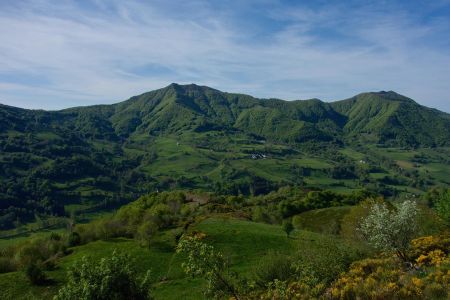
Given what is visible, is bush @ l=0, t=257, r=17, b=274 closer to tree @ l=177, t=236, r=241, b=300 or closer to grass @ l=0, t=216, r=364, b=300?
grass @ l=0, t=216, r=364, b=300

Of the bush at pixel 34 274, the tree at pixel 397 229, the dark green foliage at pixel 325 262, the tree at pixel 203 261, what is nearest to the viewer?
the tree at pixel 203 261

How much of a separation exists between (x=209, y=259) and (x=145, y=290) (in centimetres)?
815

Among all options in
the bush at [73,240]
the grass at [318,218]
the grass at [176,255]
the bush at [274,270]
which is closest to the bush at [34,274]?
the grass at [176,255]

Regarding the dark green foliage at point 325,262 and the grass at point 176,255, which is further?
the grass at point 176,255

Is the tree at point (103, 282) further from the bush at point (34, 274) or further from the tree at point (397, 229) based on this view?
the bush at point (34, 274)

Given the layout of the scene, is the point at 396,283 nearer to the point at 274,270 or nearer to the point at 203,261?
the point at 203,261

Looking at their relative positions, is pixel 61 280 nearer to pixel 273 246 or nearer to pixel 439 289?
pixel 273 246

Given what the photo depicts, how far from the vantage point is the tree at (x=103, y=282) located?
2409 cm

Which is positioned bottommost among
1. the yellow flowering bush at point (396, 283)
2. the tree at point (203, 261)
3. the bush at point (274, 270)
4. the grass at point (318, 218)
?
the grass at point (318, 218)

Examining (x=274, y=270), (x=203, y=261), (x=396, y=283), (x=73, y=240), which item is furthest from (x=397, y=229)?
(x=73, y=240)

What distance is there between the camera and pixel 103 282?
2416 centimetres

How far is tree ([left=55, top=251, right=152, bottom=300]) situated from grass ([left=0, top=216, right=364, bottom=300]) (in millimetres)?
31216

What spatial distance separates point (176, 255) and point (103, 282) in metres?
53.7

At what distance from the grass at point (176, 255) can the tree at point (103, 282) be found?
31.2 metres
